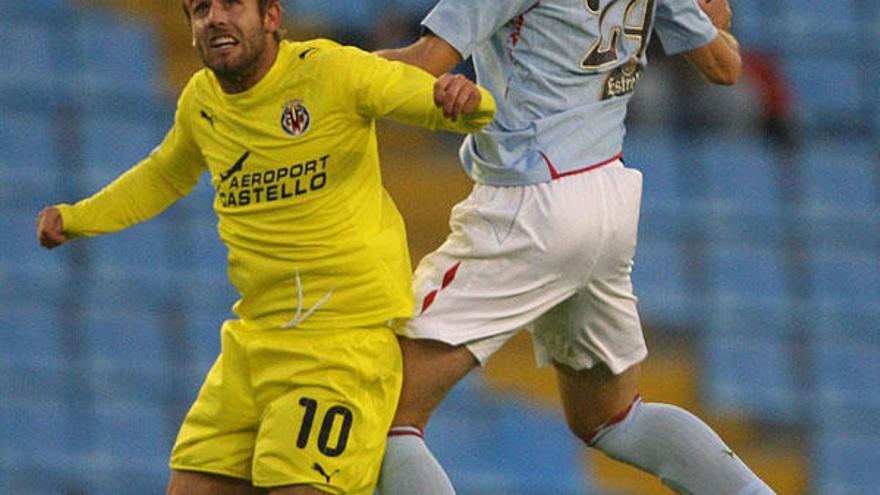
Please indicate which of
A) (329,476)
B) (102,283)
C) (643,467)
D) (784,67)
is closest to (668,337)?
(784,67)

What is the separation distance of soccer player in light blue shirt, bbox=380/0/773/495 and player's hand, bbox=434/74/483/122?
0.23m

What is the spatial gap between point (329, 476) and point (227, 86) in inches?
33.2

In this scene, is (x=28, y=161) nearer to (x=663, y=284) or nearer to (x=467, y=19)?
(x=663, y=284)

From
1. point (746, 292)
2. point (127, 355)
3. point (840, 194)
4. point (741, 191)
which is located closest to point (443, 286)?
point (127, 355)

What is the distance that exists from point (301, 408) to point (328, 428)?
71 mm

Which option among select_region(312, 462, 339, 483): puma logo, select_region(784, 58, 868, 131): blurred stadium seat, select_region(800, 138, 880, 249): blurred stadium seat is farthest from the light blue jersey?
select_region(784, 58, 868, 131): blurred stadium seat

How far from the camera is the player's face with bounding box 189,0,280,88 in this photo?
4277mm

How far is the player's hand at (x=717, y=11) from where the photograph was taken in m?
4.93

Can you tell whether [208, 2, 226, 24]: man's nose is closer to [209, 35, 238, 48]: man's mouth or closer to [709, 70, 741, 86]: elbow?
[209, 35, 238, 48]: man's mouth

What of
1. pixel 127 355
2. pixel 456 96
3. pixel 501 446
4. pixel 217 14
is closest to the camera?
pixel 456 96

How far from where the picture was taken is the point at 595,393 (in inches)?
189

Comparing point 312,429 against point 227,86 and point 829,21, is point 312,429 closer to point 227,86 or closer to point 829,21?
point 227,86

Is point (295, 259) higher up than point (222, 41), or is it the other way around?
point (222, 41)

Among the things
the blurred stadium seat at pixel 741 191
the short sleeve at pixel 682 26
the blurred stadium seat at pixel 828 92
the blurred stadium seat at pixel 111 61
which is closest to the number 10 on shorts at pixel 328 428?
the short sleeve at pixel 682 26
